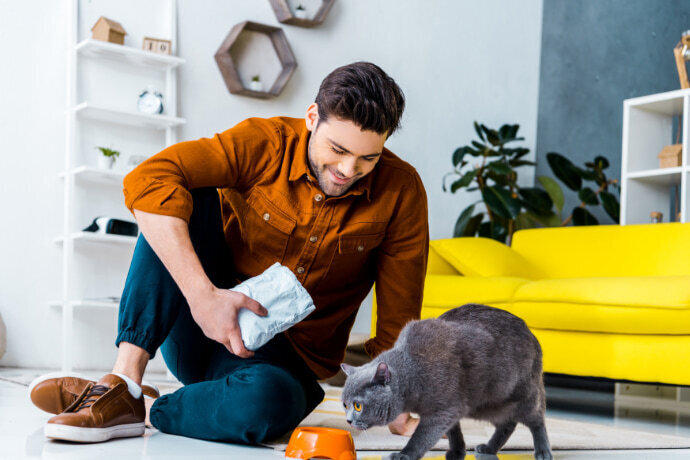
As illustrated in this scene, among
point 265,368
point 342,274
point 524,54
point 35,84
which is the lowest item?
point 265,368

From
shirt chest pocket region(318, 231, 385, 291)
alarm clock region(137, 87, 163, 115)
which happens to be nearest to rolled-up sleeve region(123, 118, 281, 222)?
shirt chest pocket region(318, 231, 385, 291)

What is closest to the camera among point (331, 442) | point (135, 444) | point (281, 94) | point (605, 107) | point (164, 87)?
point (331, 442)

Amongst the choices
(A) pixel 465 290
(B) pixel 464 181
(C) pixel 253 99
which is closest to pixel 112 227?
(C) pixel 253 99

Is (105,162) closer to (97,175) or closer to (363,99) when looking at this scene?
(97,175)

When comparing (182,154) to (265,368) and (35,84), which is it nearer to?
(265,368)

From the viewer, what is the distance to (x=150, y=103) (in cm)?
369

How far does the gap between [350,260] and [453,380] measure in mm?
436

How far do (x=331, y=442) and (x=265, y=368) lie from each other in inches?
9.8

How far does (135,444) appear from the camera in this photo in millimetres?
1460

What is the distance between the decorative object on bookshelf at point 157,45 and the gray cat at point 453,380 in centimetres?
275

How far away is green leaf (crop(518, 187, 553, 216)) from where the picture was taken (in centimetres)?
442

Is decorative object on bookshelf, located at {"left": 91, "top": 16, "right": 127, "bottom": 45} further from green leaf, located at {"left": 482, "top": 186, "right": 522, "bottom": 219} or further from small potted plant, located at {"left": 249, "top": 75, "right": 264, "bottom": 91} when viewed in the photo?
green leaf, located at {"left": 482, "top": 186, "right": 522, "bottom": 219}

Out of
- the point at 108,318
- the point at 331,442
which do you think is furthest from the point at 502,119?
the point at 331,442

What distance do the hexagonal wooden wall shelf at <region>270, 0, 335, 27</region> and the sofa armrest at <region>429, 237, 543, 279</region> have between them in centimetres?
148
